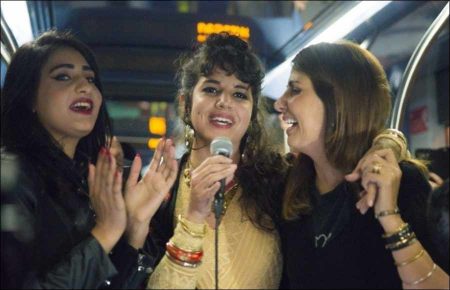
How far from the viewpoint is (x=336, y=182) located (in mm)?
1834

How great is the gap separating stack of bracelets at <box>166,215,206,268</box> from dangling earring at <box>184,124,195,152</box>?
0.49m

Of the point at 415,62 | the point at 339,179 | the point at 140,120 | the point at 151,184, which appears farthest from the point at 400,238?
the point at 140,120

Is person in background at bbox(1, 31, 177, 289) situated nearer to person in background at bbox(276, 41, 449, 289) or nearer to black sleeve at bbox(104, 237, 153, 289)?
black sleeve at bbox(104, 237, 153, 289)

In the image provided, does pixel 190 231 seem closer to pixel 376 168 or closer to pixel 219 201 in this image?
pixel 219 201

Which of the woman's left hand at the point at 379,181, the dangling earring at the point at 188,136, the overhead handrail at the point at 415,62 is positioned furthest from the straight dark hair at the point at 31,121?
the overhead handrail at the point at 415,62

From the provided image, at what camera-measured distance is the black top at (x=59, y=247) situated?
1396 mm

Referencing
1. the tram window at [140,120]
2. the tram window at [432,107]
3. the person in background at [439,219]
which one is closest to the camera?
the person in background at [439,219]

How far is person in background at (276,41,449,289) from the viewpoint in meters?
1.60

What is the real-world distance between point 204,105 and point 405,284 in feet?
2.67

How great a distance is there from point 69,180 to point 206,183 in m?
0.36

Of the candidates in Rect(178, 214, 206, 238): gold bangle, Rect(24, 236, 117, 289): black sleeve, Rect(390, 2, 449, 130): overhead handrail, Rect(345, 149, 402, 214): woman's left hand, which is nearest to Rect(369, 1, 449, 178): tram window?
Rect(390, 2, 449, 130): overhead handrail

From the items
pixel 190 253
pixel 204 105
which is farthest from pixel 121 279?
pixel 204 105

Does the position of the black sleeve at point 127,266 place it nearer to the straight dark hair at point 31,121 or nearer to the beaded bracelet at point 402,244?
the straight dark hair at point 31,121

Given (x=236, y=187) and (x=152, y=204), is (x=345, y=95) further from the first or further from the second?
(x=152, y=204)
